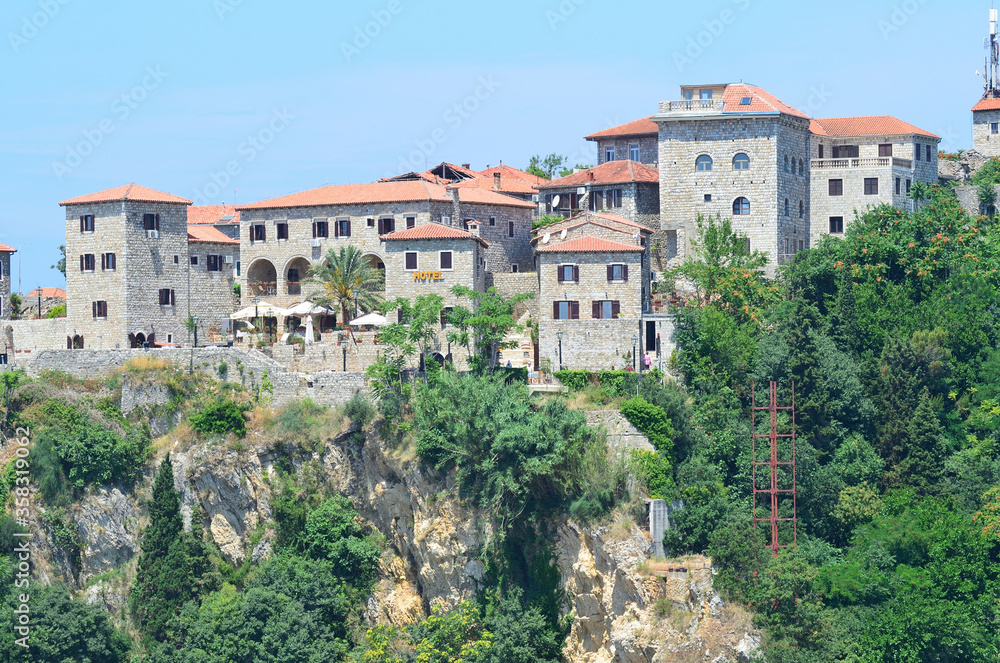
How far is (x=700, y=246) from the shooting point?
292 feet

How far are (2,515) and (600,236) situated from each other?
34090 millimetres

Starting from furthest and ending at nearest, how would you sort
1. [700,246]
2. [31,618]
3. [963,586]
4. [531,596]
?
[700,246] < [31,618] < [531,596] < [963,586]

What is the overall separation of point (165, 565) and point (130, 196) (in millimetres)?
21774

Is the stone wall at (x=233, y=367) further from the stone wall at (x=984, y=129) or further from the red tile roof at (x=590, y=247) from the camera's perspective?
the stone wall at (x=984, y=129)

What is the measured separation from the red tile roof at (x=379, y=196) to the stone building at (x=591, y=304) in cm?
1180

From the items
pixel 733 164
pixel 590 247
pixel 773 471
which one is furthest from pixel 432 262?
pixel 773 471

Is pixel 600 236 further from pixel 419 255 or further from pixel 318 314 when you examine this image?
pixel 318 314

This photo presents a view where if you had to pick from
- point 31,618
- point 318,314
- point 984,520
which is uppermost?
point 318,314

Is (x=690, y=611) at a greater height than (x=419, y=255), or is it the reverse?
(x=419, y=255)

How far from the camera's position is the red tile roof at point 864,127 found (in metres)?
94.1

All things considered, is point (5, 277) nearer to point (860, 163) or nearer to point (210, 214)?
point (210, 214)

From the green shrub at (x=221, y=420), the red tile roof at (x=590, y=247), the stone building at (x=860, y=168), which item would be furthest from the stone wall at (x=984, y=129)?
the green shrub at (x=221, y=420)

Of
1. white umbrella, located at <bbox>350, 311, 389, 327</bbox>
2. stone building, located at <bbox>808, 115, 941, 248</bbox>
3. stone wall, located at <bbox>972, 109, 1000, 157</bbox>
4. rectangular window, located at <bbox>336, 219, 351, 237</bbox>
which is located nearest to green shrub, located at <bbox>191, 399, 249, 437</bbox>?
white umbrella, located at <bbox>350, 311, 389, 327</bbox>

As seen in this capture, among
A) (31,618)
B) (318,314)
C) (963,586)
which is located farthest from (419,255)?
(963,586)
